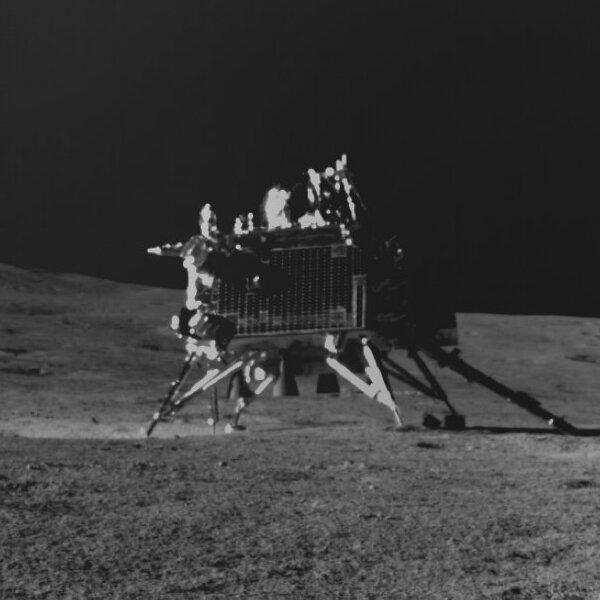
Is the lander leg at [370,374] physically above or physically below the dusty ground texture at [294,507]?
A: above

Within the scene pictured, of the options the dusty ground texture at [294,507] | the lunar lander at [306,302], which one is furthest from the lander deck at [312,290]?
the dusty ground texture at [294,507]

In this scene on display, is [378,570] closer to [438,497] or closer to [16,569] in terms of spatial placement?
[16,569]

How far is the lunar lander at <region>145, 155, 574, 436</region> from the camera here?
1258 centimetres

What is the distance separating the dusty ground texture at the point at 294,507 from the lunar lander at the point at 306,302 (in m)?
0.83

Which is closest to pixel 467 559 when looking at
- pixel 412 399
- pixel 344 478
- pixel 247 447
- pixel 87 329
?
pixel 344 478

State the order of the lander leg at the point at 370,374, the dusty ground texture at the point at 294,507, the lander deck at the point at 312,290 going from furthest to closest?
the lander deck at the point at 312,290
the lander leg at the point at 370,374
the dusty ground texture at the point at 294,507

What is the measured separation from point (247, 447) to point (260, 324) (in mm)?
3298

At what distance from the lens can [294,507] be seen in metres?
6.43

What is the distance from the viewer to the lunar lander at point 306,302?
12578mm

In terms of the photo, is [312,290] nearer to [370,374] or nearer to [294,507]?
[370,374]

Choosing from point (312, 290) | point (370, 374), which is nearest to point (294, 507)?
point (370, 374)

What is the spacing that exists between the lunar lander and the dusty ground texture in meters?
0.83

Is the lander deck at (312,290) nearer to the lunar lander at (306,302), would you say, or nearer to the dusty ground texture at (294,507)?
the lunar lander at (306,302)

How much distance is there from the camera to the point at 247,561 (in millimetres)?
4871
